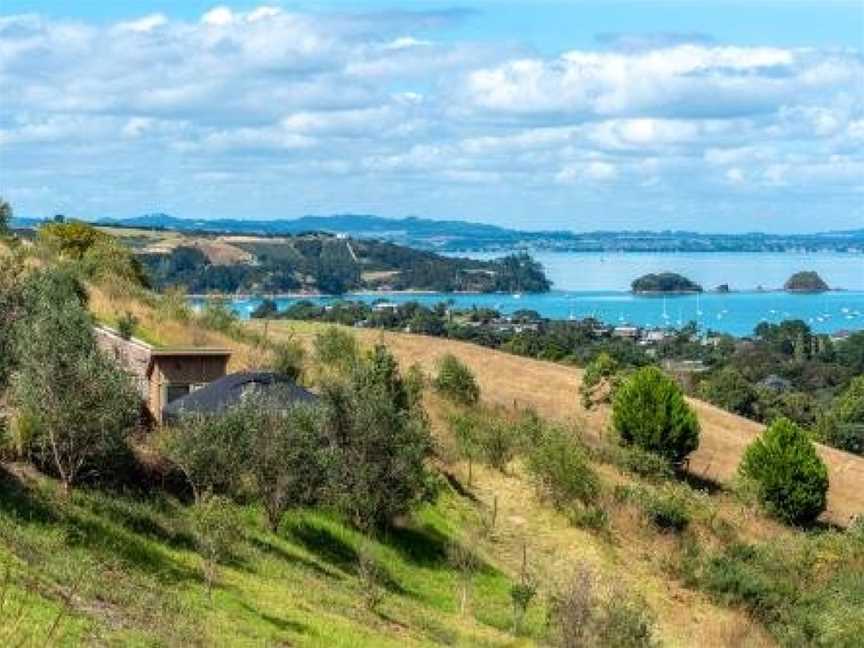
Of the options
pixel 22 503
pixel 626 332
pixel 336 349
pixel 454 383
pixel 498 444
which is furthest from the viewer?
pixel 626 332

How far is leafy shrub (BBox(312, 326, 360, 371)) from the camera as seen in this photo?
56.3 metres

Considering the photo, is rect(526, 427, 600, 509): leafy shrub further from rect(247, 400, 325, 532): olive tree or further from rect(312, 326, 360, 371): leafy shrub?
rect(312, 326, 360, 371): leafy shrub

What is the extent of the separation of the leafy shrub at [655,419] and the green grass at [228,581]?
20.9 metres

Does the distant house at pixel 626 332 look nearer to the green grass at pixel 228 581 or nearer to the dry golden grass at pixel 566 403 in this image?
the dry golden grass at pixel 566 403

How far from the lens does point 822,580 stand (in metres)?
40.1

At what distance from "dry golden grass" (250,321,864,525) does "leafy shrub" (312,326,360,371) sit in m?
6.63

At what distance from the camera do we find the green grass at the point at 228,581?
1945 centimetres

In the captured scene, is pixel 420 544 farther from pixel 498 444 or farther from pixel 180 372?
pixel 498 444

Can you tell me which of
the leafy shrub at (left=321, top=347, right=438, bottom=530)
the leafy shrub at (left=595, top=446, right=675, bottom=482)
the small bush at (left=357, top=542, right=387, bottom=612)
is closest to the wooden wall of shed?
the leafy shrub at (left=321, top=347, right=438, bottom=530)

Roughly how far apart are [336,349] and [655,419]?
48.2 feet

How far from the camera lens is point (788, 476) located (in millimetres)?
51156

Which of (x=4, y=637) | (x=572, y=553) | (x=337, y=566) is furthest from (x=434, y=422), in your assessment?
(x=4, y=637)

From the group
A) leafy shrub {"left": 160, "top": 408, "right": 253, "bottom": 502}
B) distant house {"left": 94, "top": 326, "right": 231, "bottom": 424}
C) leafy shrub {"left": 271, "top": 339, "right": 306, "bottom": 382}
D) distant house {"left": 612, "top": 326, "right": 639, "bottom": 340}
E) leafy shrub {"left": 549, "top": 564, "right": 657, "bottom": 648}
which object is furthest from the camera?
distant house {"left": 612, "top": 326, "right": 639, "bottom": 340}

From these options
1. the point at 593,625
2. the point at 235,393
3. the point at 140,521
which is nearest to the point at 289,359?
the point at 235,393
